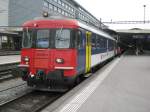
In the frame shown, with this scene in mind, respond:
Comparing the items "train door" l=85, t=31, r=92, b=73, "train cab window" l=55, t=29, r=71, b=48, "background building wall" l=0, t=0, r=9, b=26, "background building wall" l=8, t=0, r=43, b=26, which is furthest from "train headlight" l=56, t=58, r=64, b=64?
"background building wall" l=8, t=0, r=43, b=26

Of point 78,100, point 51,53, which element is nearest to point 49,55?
point 51,53

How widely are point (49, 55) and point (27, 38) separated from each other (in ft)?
3.97

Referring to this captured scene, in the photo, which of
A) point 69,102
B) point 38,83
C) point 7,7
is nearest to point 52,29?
point 38,83

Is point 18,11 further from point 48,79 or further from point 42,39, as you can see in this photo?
point 48,79

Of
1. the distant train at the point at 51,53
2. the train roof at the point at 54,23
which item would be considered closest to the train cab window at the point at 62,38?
the distant train at the point at 51,53

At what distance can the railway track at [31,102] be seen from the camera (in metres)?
9.36

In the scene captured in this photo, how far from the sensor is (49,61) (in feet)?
36.3

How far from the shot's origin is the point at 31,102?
410 inches

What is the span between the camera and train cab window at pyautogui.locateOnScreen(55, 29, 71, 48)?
36.7 feet

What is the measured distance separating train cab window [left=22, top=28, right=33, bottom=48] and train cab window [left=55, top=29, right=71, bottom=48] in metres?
1.03

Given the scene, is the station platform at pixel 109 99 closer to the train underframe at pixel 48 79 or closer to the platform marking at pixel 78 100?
the platform marking at pixel 78 100

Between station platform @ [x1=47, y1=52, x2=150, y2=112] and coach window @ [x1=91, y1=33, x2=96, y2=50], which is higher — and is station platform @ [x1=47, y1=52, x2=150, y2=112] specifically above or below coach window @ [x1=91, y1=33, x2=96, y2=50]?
below

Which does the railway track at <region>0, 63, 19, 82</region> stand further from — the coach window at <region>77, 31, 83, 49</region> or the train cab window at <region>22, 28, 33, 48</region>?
the coach window at <region>77, 31, 83, 49</region>

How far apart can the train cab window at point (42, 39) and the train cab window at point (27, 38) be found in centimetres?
28
